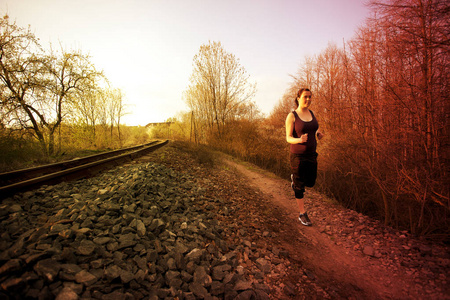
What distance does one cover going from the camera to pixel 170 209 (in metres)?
3.29

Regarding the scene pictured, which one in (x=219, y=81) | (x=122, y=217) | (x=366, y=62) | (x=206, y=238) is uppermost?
(x=219, y=81)

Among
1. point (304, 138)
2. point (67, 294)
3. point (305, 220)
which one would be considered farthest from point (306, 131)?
point (67, 294)

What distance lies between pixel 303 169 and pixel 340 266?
1.61m

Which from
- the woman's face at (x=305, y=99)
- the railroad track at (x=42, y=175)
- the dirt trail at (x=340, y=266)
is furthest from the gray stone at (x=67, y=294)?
the woman's face at (x=305, y=99)

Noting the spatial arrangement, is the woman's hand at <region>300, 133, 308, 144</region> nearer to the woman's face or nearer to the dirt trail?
the woman's face

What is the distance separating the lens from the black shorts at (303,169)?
3418 mm

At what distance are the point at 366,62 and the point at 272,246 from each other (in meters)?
5.07

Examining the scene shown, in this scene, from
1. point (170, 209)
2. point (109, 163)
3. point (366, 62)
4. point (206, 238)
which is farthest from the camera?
point (109, 163)

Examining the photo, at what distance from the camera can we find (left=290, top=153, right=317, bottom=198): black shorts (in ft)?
11.2

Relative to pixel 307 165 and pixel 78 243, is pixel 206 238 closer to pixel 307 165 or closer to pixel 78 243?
pixel 78 243

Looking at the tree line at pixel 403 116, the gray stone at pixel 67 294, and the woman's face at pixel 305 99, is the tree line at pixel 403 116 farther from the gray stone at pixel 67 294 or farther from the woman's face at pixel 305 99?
the gray stone at pixel 67 294

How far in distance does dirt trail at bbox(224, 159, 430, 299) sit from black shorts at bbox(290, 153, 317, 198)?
2.89ft

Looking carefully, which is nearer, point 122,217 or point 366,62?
point 122,217

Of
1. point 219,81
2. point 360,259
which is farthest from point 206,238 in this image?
point 219,81
